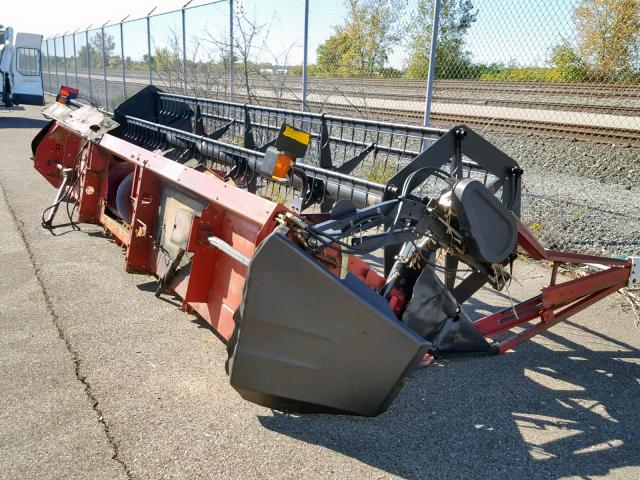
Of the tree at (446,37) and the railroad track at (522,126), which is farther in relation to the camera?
the railroad track at (522,126)

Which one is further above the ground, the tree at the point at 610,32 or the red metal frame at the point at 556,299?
the tree at the point at 610,32

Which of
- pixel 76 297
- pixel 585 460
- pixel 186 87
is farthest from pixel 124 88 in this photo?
pixel 585 460

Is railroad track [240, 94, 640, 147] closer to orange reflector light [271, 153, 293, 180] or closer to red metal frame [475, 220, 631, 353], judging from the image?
red metal frame [475, 220, 631, 353]

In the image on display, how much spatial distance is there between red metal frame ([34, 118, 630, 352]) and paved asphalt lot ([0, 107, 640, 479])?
26 cm

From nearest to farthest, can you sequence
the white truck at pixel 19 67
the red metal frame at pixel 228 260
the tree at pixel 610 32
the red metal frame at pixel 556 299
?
the red metal frame at pixel 228 260 < the red metal frame at pixel 556 299 < the tree at pixel 610 32 < the white truck at pixel 19 67

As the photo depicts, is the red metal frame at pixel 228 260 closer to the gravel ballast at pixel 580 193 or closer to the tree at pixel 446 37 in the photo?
the gravel ballast at pixel 580 193

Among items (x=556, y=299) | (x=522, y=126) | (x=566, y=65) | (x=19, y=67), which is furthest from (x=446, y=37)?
(x=19, y=67)

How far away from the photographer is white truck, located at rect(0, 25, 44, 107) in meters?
20.9

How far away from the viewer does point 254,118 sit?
730cm

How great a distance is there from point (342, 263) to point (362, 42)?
5.91 m

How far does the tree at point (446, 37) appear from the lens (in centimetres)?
671

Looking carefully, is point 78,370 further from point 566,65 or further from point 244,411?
point 566,65

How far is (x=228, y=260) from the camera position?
11.9 feet

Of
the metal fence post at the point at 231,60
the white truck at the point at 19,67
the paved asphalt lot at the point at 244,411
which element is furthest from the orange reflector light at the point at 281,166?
the white truck at the point at 19,67
